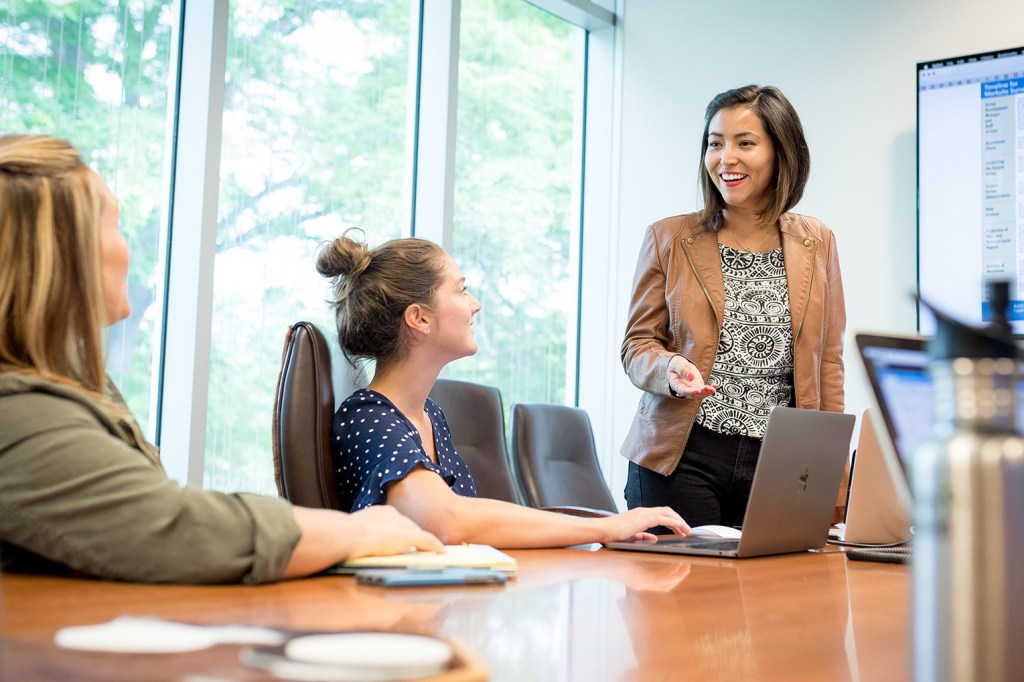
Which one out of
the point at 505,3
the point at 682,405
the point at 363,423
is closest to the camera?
the point at 363,423

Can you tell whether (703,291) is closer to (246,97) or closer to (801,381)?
(801,381)

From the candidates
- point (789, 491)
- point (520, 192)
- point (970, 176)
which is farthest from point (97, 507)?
point (520, 192)

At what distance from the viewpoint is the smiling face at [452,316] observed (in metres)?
2.08

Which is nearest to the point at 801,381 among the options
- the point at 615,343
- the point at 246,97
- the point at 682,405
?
the point at 682,405

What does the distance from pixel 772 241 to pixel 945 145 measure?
1.81 meters

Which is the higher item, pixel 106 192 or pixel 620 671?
pixel 106 192

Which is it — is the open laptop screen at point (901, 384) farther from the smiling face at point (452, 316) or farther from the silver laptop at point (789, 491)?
the smiling face at point (452, 316)

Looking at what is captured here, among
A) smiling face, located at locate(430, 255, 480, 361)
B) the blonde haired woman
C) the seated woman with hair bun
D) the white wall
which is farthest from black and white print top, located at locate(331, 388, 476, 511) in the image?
the white wall

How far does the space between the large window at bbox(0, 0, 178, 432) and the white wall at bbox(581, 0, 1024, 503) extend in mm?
2233

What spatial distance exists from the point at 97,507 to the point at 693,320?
5.82 feet

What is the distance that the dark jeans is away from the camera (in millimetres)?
2391

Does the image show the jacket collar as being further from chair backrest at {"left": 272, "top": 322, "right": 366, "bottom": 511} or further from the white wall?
the white wall

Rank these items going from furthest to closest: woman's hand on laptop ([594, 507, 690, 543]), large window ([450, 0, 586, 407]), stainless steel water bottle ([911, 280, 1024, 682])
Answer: large window ([450, 0, 586, 407])
woman's hand on laptop ([594, 507, 690, 543])
stainless steel water bottle ([911, 280, 1024, 682])

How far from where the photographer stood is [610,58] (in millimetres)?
5152
